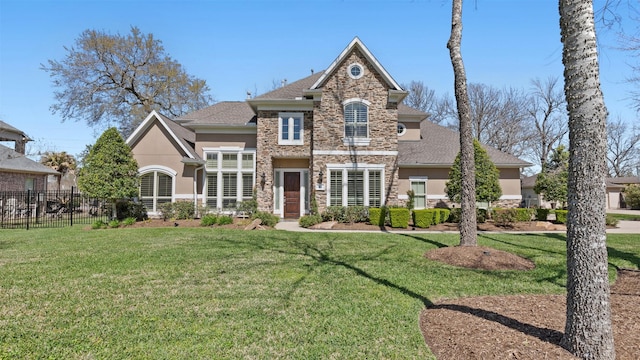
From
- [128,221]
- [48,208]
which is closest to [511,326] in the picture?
[128,221]

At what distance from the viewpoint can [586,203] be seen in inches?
121

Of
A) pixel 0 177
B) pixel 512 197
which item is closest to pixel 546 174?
pixel 512 197

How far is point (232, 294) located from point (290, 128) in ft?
41.6

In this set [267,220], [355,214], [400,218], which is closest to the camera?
[400,218]

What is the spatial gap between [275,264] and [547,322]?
4922mm

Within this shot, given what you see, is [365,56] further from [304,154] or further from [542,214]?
[542,214]

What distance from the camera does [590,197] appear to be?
3076mm

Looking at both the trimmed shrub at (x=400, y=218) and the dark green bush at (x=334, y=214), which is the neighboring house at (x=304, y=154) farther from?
the trimmed shrub at (x=400, y=218)

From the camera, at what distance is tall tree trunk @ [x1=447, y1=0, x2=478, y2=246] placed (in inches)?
330

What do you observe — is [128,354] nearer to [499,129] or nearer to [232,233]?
[232,233]

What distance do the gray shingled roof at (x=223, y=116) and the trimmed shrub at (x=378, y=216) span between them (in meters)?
8.02

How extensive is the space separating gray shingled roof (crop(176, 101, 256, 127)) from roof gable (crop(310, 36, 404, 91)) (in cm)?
451

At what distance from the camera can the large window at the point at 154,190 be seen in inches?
641

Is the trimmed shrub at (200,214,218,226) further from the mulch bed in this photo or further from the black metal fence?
the mulch bed
